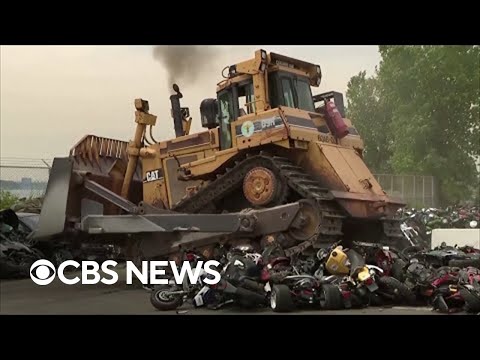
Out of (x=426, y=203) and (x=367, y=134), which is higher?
(x=367, y=134)

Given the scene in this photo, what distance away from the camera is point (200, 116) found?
8.19 metres

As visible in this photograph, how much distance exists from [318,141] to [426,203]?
2.40 m

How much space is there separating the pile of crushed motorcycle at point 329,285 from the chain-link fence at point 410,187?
64.9 inches

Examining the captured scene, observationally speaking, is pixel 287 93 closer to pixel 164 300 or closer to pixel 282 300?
pixel 282 300

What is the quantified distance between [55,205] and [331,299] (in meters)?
3.45

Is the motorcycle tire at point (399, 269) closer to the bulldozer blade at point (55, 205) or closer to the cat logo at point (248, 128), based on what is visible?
the cat logo at point (248, 128)

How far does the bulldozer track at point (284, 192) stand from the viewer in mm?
7289

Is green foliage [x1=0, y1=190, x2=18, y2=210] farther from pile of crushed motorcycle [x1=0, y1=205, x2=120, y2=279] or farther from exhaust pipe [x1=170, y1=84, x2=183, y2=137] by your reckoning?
exhaust pipe [x1=170, y1=84, x2=183, y2=137]

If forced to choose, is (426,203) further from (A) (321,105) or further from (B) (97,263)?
(B) (97,263)

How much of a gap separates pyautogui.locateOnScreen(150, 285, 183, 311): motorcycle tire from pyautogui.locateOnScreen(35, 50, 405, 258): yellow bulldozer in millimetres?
1479

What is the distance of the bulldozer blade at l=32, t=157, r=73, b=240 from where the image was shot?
758 cm

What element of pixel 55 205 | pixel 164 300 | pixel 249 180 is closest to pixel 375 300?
pixel 164 300
